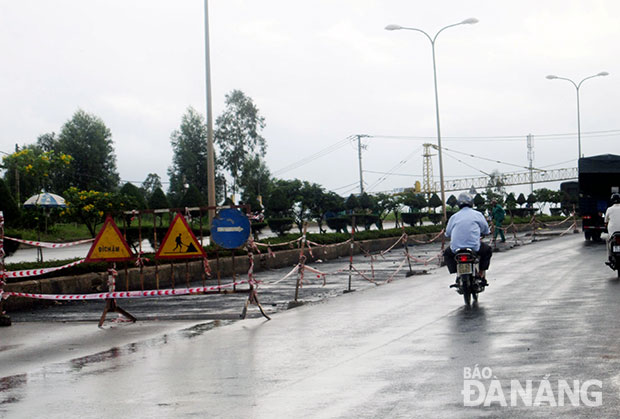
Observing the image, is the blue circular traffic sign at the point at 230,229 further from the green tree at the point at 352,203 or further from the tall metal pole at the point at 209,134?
the green tree at the point at 352,203

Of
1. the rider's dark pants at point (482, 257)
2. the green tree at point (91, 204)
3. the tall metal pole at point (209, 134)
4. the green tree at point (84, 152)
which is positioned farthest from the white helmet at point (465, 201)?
the green tree at point (84, 152)

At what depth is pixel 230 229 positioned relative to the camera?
43.4 ft

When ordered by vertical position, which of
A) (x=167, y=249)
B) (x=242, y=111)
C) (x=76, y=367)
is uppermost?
(x=242, y=111)

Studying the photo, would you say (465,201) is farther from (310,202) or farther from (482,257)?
(310,202)

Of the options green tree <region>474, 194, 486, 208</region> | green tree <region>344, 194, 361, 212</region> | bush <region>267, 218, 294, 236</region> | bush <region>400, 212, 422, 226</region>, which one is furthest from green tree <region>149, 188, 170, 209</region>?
green tree <region>474, 194, 486, 208</region>

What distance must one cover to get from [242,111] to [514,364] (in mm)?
82584

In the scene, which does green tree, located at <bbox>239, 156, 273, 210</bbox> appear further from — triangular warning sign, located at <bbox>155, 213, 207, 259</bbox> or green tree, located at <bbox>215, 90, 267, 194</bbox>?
triangular warning sign, located at <bbox>155, 213, 207, 259</bbox>

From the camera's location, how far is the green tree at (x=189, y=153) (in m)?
92.6

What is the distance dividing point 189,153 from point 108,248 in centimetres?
7995

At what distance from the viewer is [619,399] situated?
5.66m

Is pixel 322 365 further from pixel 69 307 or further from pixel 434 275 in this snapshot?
pixel 434 275

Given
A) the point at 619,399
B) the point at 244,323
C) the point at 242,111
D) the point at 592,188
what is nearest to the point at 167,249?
the point at 244,323

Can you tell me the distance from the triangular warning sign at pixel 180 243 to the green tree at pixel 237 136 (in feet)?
243

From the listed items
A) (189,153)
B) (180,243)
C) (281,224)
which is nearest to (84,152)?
(189,153)
